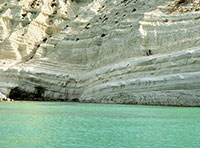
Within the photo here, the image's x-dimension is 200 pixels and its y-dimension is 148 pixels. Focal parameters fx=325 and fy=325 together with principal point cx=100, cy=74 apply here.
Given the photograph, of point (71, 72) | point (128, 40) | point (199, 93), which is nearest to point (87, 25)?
point (71, 72)

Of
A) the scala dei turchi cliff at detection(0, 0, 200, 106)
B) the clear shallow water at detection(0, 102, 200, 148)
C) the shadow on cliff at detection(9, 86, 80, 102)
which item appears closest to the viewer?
the clear shallow water at detection(0, 102, 200, 148)

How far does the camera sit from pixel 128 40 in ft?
90.7

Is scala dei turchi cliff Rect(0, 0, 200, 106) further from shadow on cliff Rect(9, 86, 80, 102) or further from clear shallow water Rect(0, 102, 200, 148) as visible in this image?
clear shallow water Rect(0, 102, 200, 148)

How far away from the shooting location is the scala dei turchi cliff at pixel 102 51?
20047 mm

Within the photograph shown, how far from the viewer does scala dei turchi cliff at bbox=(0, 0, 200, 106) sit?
20.0 meters

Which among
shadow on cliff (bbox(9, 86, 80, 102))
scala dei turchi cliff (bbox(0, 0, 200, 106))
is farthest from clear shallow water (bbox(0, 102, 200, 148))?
shadow on cliff (bbox(9, 86, 80, 102))

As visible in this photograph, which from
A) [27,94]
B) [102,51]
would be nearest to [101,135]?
[102,51]

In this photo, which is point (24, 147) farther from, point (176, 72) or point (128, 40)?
point (128, 40)

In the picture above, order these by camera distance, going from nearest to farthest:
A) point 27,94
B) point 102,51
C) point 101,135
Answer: point 101,135 → point 27,94 → point 102,51

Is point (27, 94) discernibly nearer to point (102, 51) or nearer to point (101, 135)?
point (102, 51)

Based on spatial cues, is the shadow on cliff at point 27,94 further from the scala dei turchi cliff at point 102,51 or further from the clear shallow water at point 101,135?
the clear shallow water at point 101,135

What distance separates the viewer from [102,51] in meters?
30.6

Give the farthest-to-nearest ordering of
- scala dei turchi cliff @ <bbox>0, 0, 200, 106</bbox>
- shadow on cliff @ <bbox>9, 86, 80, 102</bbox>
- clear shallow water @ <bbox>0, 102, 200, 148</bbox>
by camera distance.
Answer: shadow on cliff @ <bbox>9, 86, 80, 102</bbox> < scala dei turchi cliff @ <bbox>0, 0, 200, 106</bbox> < clear shallow water @ <bbox>0, 102, 200, 148</bbox>

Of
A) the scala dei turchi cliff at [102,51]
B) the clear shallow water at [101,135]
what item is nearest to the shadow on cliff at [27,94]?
the scala dei turchi cliff at [102,51]
